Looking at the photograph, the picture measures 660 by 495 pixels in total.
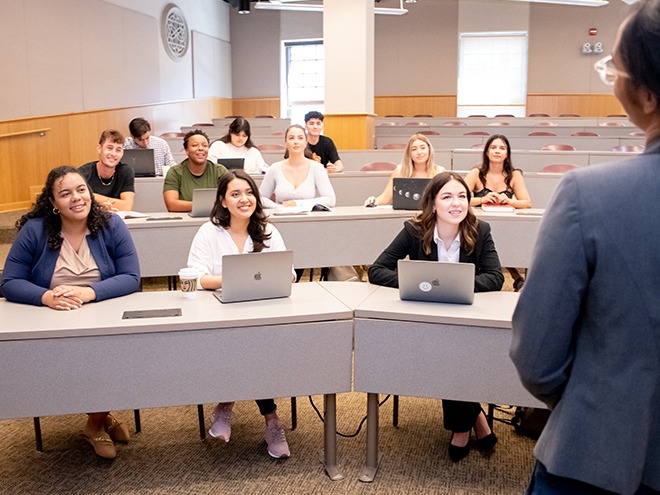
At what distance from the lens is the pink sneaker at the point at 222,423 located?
302cm

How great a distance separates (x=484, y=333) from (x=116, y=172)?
3.43 meters

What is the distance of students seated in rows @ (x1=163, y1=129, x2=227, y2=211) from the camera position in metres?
4.97

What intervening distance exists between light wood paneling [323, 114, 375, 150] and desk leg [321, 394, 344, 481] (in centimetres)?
645

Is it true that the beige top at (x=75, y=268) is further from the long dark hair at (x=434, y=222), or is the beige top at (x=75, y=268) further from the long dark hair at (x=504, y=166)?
the long dark hair at (x=504, y=166)

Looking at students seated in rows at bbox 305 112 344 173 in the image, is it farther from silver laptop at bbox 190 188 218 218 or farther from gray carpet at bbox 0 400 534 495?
gray carpet at bbox 0 400 534 495

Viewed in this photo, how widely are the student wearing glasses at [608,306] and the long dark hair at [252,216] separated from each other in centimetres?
226

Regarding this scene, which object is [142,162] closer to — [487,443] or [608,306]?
[487,443]

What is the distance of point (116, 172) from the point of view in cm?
514

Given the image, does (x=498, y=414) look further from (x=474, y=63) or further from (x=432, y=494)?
(x=474, y=63)

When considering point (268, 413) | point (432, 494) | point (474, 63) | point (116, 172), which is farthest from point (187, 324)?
point (474, 63)

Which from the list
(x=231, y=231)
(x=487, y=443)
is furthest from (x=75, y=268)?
(x=487, y=443)

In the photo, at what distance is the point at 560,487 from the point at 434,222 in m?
2.08

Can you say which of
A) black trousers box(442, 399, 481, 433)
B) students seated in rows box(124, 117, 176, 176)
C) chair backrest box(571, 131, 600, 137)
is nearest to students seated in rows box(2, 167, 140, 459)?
black trousers box(442, 399, 481, 433)

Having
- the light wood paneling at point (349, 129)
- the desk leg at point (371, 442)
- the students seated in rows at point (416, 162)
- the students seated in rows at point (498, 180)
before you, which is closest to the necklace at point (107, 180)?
the students seated in rows at point (416, 162)
